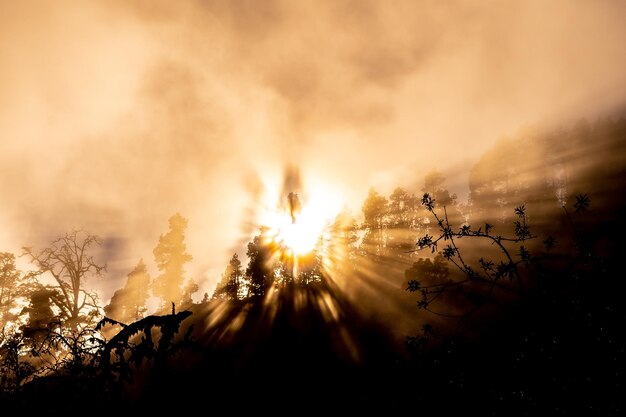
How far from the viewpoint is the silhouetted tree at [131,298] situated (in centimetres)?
Result: 5250

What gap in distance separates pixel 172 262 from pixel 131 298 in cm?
940

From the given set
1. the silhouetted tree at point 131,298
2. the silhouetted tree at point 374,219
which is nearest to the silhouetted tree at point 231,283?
the silhouetted tree at point 131,298

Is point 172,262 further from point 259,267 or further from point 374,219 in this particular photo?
point 374,219

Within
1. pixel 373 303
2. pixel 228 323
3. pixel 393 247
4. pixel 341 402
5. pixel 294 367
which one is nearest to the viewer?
pixel 341 402

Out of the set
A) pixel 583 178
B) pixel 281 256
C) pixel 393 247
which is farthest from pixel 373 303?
pixel 583 178

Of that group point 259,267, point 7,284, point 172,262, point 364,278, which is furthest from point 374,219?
point 7,284

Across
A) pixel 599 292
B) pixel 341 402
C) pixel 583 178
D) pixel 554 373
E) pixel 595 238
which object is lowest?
pixel 341 402

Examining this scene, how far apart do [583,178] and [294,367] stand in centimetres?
4633

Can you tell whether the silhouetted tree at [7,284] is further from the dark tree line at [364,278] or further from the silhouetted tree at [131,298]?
the silhouetted tree at [131,298]

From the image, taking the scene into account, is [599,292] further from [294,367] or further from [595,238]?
[294,367]

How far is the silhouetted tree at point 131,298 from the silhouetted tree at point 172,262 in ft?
14.6

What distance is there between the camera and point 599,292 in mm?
4125

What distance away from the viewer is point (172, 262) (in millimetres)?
53906

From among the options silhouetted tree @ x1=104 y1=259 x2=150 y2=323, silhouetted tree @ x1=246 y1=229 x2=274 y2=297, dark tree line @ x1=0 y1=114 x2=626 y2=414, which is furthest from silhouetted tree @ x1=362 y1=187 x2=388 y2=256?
silhouetted tree @ x1=104 y1=259 x2=150 y2=323
